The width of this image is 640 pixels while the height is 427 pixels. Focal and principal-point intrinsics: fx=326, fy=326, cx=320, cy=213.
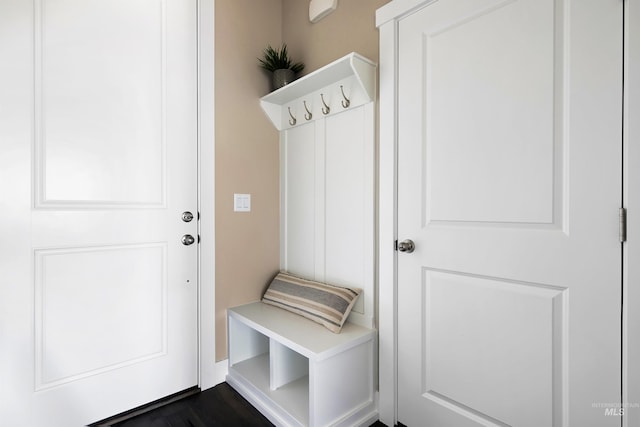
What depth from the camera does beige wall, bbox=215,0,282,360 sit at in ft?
6.09

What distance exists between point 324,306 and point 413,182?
0.73 metres

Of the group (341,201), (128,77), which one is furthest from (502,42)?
(128,77)

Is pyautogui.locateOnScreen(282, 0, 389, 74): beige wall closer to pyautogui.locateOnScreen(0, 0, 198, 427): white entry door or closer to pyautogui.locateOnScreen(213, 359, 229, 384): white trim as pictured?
pyautogui.locateOnScreen(0, 0, 198, 427): white entry door

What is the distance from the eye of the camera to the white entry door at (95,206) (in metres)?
1.34

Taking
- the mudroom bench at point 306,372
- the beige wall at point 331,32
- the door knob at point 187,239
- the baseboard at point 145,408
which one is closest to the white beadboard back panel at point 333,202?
the mudroom bench at point 306,372

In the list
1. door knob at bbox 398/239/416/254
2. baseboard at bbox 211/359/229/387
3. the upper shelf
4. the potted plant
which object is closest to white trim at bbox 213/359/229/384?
baseboard at bbox 211/359/229/387

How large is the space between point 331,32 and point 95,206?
1501 mm

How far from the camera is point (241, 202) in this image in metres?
1.94

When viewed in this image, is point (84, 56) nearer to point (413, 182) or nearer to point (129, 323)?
point (129, 323)

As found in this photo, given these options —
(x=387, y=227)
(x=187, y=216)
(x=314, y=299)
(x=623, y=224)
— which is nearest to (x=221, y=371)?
(x=314, y=299)

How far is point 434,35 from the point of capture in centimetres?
137

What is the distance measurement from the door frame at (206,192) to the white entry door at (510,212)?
1.03 metres

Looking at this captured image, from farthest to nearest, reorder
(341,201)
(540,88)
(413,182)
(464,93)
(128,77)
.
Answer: (341,201)
(128,77)
(413,182)
(464,93)
(540,88)

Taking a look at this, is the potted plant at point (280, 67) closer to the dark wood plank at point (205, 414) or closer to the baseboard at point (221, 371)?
the baseboard at point (221, 371)
